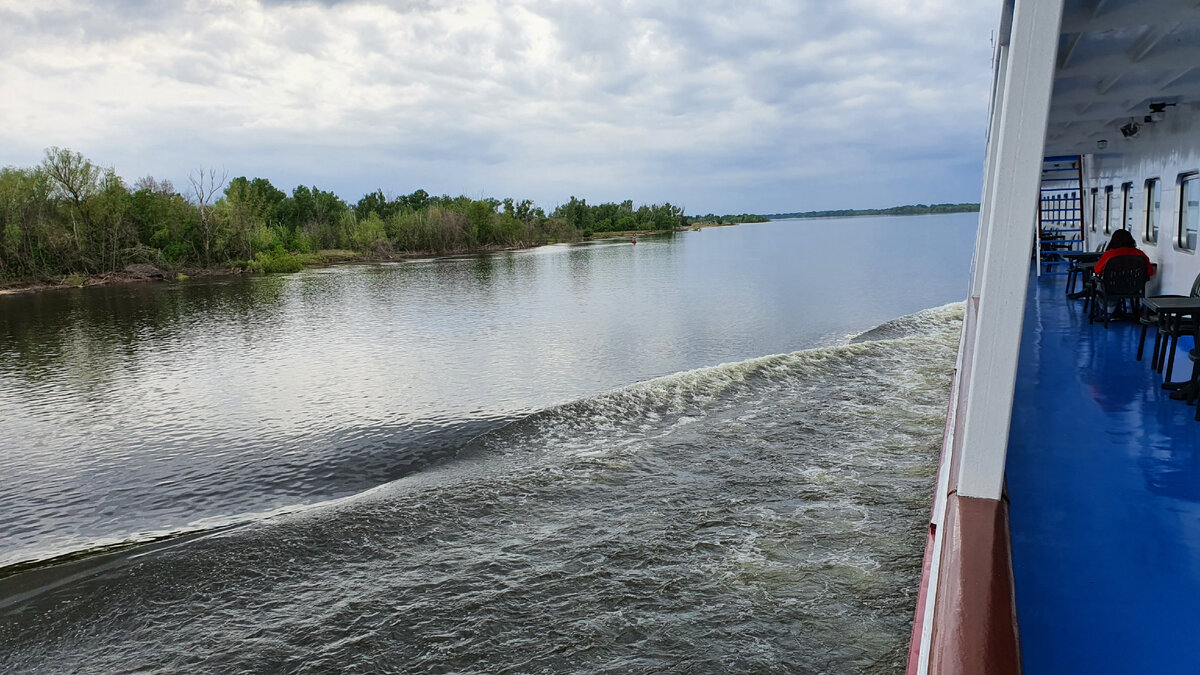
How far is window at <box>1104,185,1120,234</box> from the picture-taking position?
13.8m

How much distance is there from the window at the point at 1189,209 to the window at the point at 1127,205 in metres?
3.57

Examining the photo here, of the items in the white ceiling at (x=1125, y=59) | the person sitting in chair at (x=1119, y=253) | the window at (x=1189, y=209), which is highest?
the white ceiling at (x=1125, y=59)

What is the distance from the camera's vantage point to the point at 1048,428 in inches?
187

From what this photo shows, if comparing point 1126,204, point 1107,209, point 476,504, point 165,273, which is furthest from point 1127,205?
point 165,273

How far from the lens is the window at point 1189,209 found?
319 inches

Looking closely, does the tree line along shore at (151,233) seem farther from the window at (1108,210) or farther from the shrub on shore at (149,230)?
the window at (1108,210)

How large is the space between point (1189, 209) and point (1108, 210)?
673cm

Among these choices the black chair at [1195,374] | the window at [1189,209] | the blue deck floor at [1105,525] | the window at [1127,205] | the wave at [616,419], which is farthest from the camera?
the window at [1127,205]

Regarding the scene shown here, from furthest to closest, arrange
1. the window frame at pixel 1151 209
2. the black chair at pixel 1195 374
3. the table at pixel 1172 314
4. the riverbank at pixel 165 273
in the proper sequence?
the riverbank at pixel 165 273, the window frame at pixel 1151 209, the table at pixel 1172 314, the black chair at pixel 1195 374

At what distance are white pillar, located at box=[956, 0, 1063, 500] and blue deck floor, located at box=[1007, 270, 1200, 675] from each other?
0.60 metres

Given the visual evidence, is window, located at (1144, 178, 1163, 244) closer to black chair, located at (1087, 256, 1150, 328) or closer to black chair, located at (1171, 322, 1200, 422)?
black chair, located at (1087, 256, 1150, 328)

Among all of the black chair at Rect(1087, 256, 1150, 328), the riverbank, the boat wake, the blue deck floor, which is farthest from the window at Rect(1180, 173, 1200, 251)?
the riverbank

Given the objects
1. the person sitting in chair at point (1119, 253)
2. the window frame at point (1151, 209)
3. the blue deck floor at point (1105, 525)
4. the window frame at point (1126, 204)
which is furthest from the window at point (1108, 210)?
the blue deck floor at point (1105, 525)

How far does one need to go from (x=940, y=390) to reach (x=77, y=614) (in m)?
10.8
